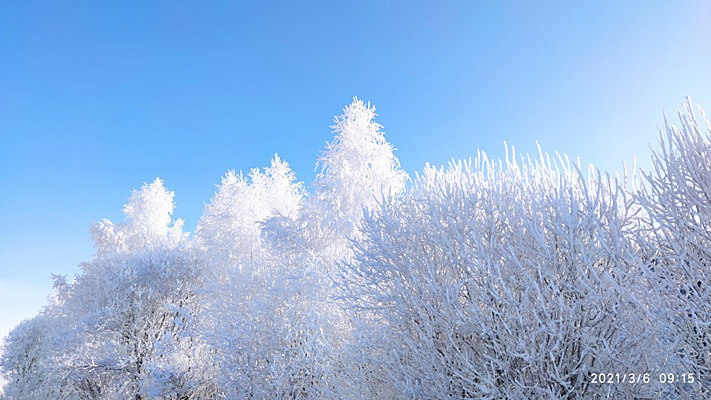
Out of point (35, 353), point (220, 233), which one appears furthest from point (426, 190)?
point (35, 353)

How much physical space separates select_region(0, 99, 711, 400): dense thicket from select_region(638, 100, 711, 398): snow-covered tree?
3cm

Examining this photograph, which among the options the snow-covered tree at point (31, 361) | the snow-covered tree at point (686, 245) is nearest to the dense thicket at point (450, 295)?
the snow-covered tree at point (686, 245)

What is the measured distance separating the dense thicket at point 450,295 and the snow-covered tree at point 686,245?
3 centimetres

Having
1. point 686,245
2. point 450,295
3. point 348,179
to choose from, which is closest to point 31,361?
point 348,179

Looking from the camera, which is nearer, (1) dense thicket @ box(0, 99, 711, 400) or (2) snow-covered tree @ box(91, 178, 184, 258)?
(1) dense thicket @ box(0, 99, 711, 400)

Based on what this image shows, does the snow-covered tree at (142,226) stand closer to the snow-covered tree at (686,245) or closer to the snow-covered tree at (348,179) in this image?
the snow-covered tree at (348,179)

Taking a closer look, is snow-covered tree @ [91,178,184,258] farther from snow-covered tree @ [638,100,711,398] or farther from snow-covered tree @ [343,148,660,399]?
snow-covered tree @ [638,100,711,398]

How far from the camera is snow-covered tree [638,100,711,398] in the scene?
5.21 metres

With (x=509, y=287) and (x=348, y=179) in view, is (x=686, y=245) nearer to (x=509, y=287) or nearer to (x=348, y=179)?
(x=509, y=287)

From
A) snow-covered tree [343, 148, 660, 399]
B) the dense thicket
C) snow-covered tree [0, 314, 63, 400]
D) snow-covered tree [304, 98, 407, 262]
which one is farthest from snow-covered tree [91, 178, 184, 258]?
snow-covered tree [343, 148, 660, 399]

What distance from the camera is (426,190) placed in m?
9.15

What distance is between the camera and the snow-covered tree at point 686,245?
17.1 ft

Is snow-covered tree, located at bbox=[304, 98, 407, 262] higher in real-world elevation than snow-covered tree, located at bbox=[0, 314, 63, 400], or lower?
higher

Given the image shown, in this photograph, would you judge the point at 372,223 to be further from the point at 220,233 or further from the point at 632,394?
the point at 220,233
